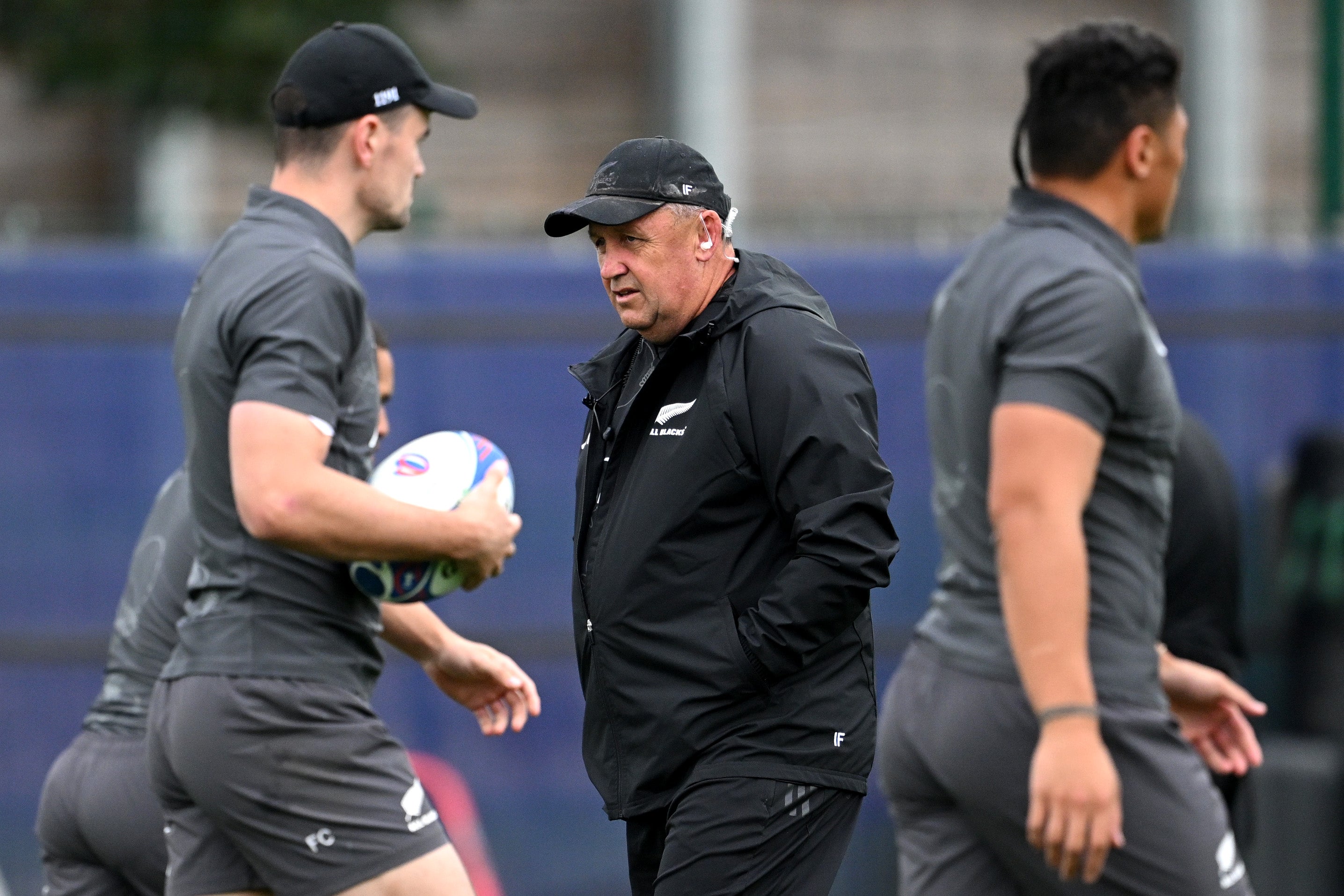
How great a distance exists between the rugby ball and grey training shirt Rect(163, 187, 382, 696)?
89mm

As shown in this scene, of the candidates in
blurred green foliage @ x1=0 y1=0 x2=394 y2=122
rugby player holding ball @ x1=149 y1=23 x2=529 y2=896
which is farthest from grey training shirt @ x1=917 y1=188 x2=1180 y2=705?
blurred green foliage @ x1=0 y1=0 x2=394 y2=122

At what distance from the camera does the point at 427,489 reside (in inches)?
147

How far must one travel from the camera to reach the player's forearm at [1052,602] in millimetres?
3180

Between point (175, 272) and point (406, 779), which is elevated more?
point (175, 272)

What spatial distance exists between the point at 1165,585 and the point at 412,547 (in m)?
2.51

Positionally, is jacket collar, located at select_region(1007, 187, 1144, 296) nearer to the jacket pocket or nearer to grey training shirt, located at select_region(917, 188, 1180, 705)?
grey training shirt, located at select_region(917, 188, 1180, 705)

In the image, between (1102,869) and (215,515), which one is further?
(215,515)

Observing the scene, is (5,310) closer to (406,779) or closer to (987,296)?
(406,779)

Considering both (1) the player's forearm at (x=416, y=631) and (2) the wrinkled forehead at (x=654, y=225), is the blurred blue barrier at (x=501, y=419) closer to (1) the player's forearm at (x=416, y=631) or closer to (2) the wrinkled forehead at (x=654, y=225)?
(1) the player's forearm at (x=416, y=631)

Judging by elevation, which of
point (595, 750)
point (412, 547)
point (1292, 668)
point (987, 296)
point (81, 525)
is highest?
point (987, 296)

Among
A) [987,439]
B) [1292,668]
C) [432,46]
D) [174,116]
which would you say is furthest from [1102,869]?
[432,46]

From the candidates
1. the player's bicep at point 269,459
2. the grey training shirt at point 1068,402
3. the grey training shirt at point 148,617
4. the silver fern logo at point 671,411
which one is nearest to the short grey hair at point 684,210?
the silver fern logo at point 671,411

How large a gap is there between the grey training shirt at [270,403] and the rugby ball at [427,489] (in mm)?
89

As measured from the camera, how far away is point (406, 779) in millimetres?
3574
